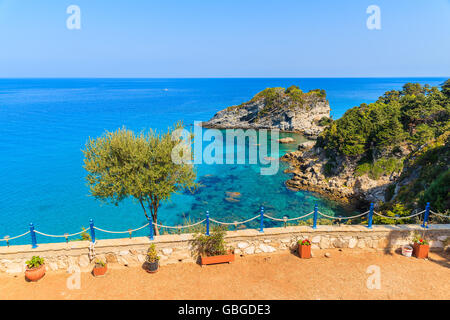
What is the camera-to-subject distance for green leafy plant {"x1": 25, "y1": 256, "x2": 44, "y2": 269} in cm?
1033

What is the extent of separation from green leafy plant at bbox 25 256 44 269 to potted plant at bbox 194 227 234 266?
19.5ft

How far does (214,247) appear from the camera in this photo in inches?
456

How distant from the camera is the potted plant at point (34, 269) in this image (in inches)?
404

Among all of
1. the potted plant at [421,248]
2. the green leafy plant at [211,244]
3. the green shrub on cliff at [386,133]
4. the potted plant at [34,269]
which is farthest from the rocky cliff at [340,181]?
the potted plant at [34,269]

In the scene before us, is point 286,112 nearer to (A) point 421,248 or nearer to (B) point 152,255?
(A) point 421,248

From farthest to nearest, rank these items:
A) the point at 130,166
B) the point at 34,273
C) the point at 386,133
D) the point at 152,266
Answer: the point at 386,133
the point at 130,166
the point at 152,266
the point at 34,273

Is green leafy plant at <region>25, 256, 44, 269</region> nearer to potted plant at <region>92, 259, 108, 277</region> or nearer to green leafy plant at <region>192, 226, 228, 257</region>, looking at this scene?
potted plant at <region>92, 259, 108, 277</region>

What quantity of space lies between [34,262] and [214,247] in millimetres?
6867

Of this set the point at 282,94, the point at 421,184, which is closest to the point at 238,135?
the point at 282,94

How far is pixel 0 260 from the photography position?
1070 centimetres

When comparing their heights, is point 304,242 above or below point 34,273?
above

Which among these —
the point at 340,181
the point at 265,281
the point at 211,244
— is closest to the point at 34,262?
the point at 211,244

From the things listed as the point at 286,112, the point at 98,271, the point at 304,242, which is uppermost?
the point at 286,112

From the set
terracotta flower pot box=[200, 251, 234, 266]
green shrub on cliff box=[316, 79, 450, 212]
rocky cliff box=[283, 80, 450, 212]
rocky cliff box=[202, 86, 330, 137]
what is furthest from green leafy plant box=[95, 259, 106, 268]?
rocky cliff box=[202, 86, 330, 137]
